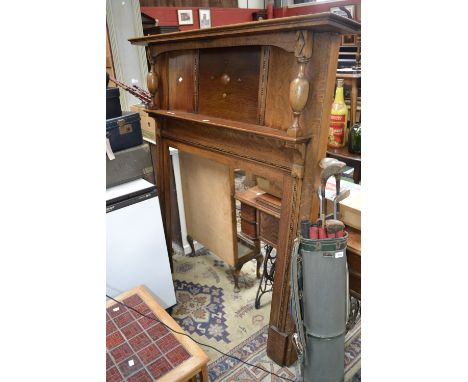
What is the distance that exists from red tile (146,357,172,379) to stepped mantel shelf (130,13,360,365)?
1.86 feet

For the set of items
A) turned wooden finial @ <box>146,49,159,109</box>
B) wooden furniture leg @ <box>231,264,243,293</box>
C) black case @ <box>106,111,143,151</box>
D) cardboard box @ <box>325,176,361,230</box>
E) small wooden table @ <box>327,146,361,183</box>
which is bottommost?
wooden furniture leg @ <box>231,264,243,293</box>

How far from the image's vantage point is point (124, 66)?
4.20m

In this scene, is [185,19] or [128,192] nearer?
[128,192]

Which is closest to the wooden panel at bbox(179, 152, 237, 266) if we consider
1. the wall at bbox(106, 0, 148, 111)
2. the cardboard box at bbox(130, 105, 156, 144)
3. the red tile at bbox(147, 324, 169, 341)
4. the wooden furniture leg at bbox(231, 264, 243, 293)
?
the wooden furniture leg at bbox(231, 264, 243, 293)

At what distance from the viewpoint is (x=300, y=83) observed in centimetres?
112

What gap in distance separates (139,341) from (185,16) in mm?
5120

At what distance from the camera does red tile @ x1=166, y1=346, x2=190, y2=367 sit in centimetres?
124

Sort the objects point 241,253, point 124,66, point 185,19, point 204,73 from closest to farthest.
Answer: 1. point 204,73
2. point 241,253
3. point 124,66
4. point 185,19

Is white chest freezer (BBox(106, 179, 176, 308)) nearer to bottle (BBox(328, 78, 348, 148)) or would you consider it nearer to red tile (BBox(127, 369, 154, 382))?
→ red tile (BBox(127, 369, 154, 382))

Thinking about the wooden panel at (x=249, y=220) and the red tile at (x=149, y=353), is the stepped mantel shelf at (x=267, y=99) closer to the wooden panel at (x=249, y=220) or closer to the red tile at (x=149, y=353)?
the wooden panel at (x=249, y=220)
